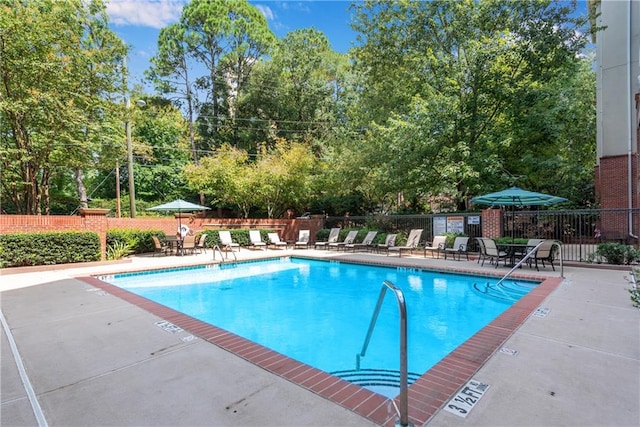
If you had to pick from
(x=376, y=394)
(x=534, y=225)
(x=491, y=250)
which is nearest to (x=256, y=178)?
(x=491, y=250)

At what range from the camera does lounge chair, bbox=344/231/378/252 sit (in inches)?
582

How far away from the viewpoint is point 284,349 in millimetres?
4617

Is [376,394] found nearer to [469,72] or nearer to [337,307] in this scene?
[337,307]

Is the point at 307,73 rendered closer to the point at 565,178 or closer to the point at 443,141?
the point at 443,141

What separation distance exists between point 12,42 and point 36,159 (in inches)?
153

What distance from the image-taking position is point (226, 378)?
2838 mm

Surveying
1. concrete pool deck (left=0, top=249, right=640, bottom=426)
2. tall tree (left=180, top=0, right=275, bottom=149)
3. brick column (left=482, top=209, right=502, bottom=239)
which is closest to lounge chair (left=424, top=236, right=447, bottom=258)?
brick column (left=482, top=209, right=502, bottom=239)

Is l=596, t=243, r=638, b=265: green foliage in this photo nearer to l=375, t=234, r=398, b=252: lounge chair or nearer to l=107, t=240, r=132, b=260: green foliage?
l=375, t=234, r=398, b=252: lounge chair

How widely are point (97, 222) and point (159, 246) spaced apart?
249 centimetres

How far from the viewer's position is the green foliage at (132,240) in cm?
1188

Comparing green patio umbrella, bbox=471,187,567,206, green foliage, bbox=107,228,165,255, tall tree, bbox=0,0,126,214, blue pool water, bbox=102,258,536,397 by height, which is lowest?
blue pool water, bbox=102,258,536,397

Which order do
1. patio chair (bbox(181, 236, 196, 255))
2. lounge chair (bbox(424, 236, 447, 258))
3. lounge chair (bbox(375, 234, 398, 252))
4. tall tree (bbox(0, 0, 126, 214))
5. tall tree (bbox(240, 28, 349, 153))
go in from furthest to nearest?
1. tall tree (bbox(240, 28, 349, 153))
2. lounge chair (bbox(375, 234, 398, 252))
3. patio chair (bbox(181, 236, 196, 255))
4. lounge chair (bbox(424, 236, 447, 258))
5. tall tree (bbox(0, 0, 126, 214))

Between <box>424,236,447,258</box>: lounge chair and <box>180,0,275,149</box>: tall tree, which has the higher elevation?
<box>180,0,275,149</box>: tall tree

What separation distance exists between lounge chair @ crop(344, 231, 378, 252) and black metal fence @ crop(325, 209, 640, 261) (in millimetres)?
1645
